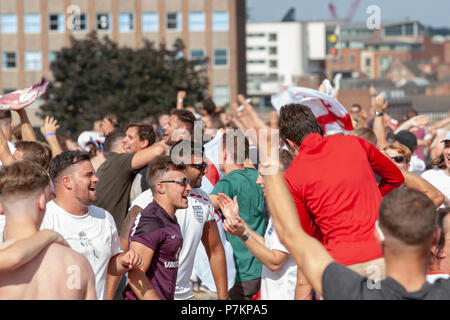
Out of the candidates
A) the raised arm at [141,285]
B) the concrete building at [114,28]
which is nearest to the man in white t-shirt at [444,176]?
the raised arm at [141,285]

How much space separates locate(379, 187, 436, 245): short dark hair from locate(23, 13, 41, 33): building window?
217 ft

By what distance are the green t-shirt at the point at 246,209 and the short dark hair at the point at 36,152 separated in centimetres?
159

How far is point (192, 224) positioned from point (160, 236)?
1.72 ft

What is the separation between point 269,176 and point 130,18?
64575 mm

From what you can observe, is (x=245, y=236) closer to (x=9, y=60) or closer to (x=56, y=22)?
(x=56, y=22)

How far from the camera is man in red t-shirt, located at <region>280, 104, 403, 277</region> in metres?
4.64

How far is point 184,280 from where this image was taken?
5.86 m

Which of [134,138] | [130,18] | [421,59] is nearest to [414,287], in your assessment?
[134,138]

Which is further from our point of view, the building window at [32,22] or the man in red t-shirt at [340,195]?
the building window at [32,22]

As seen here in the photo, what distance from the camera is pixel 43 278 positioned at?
3641 mm

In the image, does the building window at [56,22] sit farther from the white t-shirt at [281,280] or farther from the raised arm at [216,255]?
the white t-shirt at [281,280]

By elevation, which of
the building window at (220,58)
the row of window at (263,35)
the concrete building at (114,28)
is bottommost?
the building window at (220,58)

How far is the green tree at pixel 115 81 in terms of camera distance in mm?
45906
